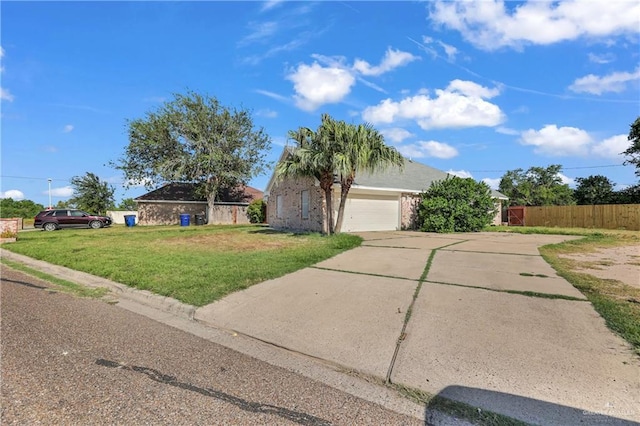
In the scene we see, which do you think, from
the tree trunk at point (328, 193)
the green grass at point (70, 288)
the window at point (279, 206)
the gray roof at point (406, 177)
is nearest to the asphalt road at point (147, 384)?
the green grass at point (70, 288)

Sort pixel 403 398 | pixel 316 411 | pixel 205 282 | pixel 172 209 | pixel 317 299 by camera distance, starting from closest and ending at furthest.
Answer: pixel 316 411 < pixel 403 398 < pixel 317 299 < pixel 205 282 < pixel 172 209

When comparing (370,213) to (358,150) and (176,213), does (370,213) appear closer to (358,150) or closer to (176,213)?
(358,150)

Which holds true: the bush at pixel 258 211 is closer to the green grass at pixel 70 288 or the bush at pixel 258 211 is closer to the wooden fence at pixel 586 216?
the green grass at pixel 70 288

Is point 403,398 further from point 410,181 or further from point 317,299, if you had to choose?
point 410,181

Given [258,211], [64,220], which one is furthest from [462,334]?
[64,220]

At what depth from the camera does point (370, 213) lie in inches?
754

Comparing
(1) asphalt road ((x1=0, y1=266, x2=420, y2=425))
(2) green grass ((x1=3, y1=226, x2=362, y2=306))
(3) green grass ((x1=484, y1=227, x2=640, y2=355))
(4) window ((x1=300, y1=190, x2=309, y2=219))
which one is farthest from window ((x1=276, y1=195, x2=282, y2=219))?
(1) asphalt road ((x1=0, y1=266, x2=420, y2=425))

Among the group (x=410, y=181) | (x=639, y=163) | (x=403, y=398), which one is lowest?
(x=403, y=398)

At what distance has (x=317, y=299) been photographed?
18.7ft

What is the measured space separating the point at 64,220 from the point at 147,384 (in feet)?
90.4

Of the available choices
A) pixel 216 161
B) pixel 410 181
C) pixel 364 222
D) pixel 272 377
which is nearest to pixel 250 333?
pixel 272 377

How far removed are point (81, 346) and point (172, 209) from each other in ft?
107

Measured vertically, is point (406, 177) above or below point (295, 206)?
above

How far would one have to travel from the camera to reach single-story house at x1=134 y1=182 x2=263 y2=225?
33.1m
